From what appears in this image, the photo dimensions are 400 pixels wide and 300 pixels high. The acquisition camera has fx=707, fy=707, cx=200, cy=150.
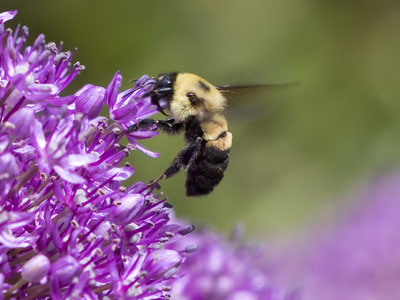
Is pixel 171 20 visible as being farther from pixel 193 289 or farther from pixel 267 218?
pixel 193 289

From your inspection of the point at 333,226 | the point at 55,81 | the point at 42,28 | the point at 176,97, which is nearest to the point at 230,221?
the point at 333,226

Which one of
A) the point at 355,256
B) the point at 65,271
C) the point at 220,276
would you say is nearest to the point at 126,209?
the point at 65,271

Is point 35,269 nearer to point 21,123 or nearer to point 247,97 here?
point 21,123

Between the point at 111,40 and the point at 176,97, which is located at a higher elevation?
the point at 111,40

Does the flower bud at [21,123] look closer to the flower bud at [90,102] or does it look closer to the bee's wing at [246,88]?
the flower bud at [90,102]

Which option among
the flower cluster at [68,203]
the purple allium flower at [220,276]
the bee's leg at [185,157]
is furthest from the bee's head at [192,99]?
the purple allium flower at [220,276]

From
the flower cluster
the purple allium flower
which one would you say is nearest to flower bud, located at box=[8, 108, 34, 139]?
the flower cluster

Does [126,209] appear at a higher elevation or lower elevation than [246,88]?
lower
